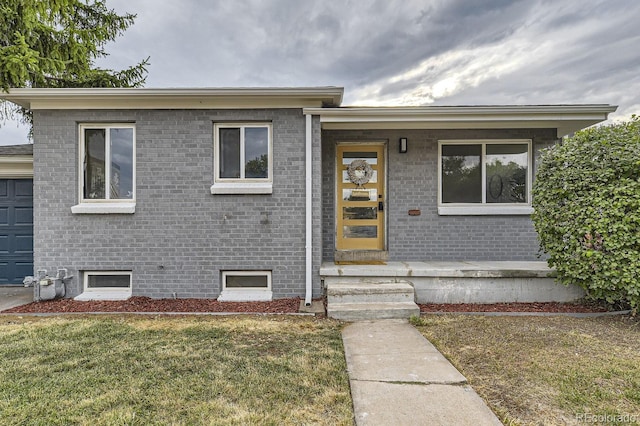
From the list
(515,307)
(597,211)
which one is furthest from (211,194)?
(597,211)

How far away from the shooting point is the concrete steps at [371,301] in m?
4.38

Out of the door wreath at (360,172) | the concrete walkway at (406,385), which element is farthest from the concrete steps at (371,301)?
the door wreath at (360,172)

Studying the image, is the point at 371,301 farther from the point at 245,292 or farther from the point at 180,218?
the point at 180,218

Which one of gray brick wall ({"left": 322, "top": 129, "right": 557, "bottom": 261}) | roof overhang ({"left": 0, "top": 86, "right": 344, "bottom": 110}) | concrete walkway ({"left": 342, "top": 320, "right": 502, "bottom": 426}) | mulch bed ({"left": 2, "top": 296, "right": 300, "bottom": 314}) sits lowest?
mulch bed ({"left": 2, "top": 296, "right": 300, "bottom": 314})

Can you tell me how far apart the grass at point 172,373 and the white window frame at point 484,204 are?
3346 mm

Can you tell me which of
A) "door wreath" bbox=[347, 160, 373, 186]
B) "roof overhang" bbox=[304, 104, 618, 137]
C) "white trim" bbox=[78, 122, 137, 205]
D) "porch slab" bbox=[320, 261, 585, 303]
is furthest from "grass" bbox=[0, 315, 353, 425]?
"roof overhang" bbox=[304, 104, 618, 137]

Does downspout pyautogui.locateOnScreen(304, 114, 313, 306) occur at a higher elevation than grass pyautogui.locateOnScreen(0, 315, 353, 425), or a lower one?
higher

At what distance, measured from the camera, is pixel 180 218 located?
5266 millimetres

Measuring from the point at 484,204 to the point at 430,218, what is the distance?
1062 millimetres

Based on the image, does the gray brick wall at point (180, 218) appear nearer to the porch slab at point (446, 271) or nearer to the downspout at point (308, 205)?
the downspout at point (308, 205)

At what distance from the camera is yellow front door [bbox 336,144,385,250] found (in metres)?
6.29

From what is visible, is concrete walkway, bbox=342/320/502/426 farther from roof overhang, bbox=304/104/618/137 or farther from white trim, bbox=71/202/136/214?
white trim, bbox=71/202/136/214

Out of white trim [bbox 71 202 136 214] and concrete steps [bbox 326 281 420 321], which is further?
white trim [bbox 71 202 136 214]

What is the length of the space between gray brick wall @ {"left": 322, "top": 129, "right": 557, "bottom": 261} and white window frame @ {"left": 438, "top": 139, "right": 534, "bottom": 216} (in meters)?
0.08
